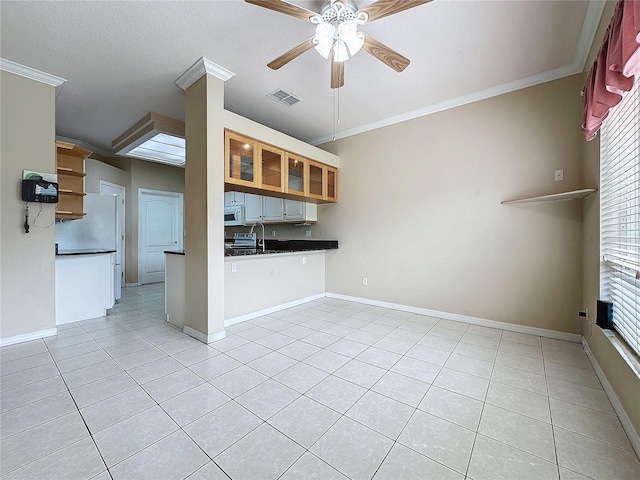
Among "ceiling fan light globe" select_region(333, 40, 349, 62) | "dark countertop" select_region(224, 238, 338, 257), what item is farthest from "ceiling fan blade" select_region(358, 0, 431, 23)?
"dark countertop" select_region(224, 238, 338, 257)

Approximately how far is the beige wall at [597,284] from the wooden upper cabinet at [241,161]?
3165mm

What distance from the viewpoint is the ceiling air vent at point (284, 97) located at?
323cm

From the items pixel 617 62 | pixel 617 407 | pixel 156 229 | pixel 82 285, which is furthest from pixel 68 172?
pixel 617 407

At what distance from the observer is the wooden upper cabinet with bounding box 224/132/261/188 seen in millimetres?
2975

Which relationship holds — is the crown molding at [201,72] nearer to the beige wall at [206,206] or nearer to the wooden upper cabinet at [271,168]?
the beige wall at [206,206]

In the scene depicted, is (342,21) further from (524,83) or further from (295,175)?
(524,83)

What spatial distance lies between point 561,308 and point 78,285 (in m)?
5.67

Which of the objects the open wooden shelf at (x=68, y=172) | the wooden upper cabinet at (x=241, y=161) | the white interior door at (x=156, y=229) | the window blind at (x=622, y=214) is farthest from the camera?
the white interior door at (x=156, y=229)

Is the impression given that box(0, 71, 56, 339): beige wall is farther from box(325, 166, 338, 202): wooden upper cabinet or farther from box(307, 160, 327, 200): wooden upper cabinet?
box(325, 166, 338, 202): wooden upper cabinet

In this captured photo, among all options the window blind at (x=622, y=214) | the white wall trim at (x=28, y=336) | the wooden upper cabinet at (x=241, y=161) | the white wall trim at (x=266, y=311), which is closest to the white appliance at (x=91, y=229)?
the white wall trim at (x=28, y=336)

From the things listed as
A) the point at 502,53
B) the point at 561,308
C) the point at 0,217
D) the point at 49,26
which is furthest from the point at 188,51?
the point at 561,308

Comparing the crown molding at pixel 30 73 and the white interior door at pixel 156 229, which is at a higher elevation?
the crown molding at pixel 30 73

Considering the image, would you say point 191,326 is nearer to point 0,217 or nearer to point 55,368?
point 55,368

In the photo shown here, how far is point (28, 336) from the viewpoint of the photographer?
2754 millimetres
